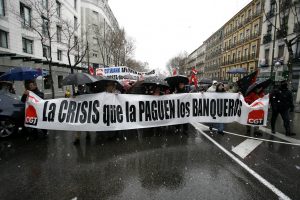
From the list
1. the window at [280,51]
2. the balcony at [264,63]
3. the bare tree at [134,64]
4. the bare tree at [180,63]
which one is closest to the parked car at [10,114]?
the window at [280,51]

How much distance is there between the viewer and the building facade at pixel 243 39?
34656 millimetres

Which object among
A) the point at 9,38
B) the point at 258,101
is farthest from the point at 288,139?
the point at 9,38

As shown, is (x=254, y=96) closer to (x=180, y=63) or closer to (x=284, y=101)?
(x=284, y=101)

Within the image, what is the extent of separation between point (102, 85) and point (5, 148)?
3.35m

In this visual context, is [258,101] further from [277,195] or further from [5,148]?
[5,148]

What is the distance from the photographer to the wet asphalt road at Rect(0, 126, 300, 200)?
3.25 m

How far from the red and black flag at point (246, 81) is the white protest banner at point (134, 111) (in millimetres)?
666

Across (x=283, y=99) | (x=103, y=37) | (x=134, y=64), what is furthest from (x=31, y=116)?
(x=134, y=64)

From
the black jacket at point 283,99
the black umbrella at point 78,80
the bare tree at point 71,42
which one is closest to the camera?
the black umbrella at point 78,80

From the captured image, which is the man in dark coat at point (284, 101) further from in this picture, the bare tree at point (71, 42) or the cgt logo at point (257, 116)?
the bare tree at point (71, 42)

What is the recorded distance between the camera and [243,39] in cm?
3991

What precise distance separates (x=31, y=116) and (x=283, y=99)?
324 inches

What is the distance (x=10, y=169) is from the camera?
161 inches

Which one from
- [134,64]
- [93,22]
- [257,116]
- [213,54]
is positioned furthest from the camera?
[134,64]
